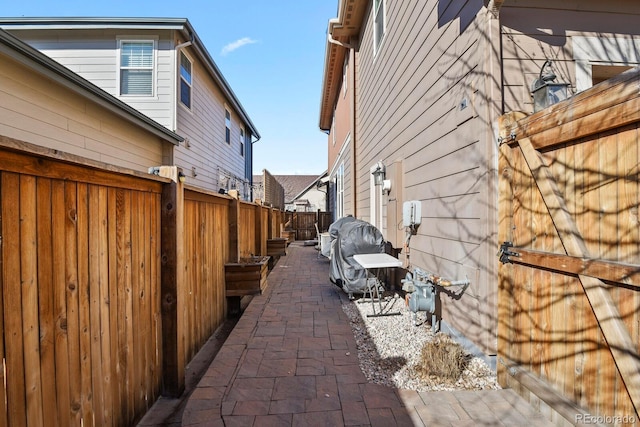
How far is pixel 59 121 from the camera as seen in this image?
187 inches

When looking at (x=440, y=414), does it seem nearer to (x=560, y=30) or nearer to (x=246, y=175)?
(x=560, y=30)

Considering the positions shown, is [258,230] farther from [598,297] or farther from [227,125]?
[227,125]

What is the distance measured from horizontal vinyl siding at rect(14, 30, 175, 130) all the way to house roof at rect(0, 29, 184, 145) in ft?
4.03

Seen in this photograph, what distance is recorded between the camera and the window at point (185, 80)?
7766 millimetres

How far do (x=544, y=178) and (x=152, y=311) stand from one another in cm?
273

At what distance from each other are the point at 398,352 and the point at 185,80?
304 inches

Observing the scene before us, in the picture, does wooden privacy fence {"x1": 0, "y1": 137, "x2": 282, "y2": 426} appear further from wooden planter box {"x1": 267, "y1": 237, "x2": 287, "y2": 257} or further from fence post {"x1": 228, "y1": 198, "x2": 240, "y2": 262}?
wooden planter box {"x1": 267, "y1": 237, "x2": 287, "y2": 257}

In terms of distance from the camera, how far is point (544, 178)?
2.04 meters

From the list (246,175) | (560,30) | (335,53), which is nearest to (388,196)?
(560,30)

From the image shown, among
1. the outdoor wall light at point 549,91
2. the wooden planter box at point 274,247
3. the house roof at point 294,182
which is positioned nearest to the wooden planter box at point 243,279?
the outdoor wall light at point 549,91

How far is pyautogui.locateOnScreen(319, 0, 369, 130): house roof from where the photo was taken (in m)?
7.13

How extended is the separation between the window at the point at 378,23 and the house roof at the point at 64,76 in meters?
4.48

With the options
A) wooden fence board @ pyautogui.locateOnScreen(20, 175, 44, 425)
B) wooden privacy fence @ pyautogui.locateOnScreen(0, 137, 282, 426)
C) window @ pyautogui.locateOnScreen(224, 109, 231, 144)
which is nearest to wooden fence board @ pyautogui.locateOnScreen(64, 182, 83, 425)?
wooden privacy fence @ pyautogui.locateOnScreen(0, 137, 282, 426)

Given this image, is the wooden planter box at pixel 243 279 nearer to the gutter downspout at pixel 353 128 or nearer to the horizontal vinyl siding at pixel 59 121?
the horizontal vinyl siding at pixel 59 121
